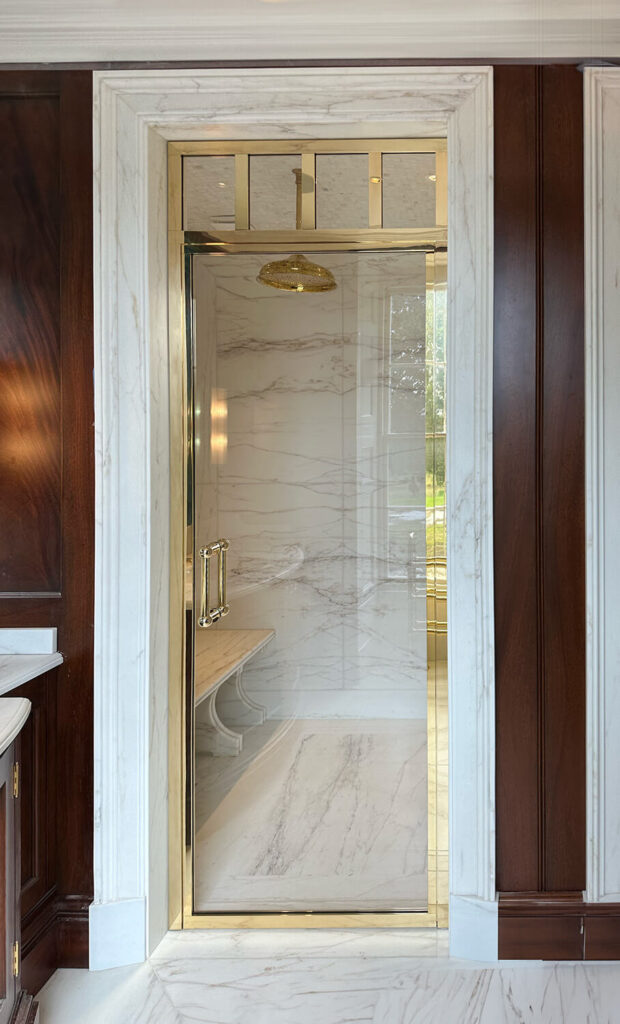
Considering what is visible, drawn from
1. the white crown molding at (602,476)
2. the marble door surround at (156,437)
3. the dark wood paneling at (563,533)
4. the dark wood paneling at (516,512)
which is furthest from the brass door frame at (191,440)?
the white crown molding at (602,476)

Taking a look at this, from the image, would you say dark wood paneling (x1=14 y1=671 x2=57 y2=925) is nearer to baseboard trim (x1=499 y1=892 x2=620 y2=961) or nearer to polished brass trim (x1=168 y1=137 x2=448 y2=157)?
baseboard trim (x1=499 y1=892 x2=620 y2=961)

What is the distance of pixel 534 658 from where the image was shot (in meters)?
2.41

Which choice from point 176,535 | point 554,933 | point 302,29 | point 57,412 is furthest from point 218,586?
point 302,29

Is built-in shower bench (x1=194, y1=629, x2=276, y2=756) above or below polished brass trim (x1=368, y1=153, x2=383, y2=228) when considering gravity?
below

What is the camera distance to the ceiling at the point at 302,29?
2.24 m

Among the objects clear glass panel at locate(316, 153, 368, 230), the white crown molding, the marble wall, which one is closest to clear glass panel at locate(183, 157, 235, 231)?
the marble wall

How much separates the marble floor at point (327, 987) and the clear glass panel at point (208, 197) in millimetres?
2354

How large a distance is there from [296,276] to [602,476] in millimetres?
1196

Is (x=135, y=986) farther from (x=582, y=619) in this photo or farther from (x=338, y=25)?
(x=338, y=25)

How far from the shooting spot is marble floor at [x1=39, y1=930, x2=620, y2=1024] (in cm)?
210

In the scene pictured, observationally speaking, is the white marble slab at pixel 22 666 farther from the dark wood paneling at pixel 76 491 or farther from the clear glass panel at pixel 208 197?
the clear glass panel at pixel 208 197

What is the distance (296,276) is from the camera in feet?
8.39

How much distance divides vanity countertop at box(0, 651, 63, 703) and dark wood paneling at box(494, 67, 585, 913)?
54.8 inches

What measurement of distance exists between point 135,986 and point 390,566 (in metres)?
1.48
